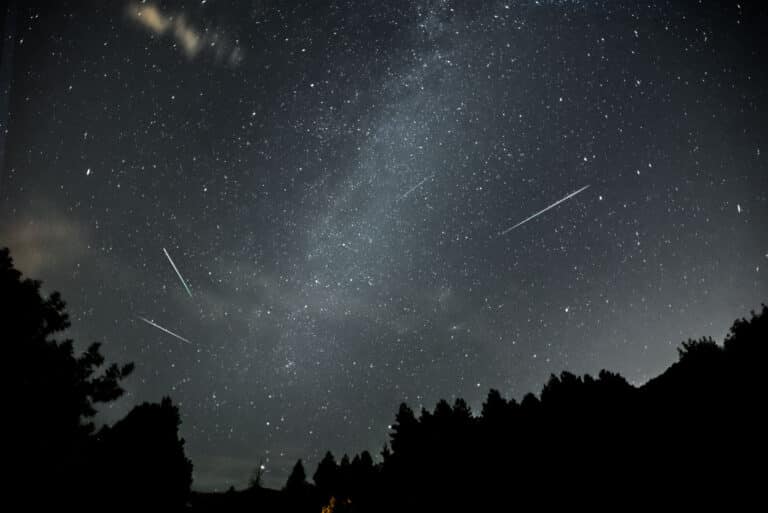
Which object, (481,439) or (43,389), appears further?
(481,439)

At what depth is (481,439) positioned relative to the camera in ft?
88.4

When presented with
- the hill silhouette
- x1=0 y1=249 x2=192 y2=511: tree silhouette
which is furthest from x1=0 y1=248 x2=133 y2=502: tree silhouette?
the hill silhouette

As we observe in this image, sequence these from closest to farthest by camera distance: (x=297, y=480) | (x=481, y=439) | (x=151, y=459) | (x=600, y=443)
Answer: (x=151, y=459)
(x=600, y=443)
(x=481, y=439)
(x=297, y=480)

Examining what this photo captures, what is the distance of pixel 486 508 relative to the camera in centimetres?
2100

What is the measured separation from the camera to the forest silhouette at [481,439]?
569 centimetres

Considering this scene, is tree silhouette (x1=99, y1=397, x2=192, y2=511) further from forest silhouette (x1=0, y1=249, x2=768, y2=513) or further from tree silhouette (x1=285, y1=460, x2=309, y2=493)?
tree silhouette (x1=285, y1=460, x2=309, y2=493)

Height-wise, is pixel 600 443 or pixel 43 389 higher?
pixel 43 389

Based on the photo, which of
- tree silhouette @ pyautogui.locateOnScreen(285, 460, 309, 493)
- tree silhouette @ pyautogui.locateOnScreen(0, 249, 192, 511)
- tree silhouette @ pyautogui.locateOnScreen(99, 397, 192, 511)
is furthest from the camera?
tree silhouette @ pyautogui.locateOnScreen(285, 460, 309, 493)

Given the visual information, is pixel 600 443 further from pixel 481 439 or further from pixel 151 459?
pixel 151 459

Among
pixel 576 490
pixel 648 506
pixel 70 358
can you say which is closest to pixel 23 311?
pixel 70 358

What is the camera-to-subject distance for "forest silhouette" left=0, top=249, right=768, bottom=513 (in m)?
5.69

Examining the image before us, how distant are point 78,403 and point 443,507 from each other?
23119mm

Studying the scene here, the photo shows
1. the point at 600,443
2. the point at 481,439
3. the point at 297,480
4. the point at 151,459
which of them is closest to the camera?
the point at 151,459

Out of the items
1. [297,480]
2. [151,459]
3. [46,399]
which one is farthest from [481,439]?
[297,480]
